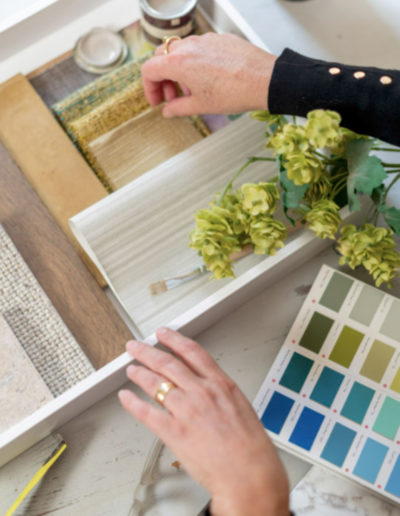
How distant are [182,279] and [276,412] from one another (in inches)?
9.2

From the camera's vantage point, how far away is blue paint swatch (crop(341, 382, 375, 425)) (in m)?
0.83

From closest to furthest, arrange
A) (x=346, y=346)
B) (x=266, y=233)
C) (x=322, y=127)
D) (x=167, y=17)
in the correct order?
(x=322, y=127) < (x=266, y=233) < (x=346, y=346) < (x=167, y=17)

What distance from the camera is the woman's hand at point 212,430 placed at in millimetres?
651

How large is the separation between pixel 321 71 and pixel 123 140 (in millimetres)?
354

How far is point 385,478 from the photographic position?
31.6 inches

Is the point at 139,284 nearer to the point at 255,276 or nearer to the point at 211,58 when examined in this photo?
the point at 255,276

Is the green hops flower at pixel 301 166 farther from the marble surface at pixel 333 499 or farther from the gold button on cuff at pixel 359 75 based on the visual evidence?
the marble surface at pixel 333 499

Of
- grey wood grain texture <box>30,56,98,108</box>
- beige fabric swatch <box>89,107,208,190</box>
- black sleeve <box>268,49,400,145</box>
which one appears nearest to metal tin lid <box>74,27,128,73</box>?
grey wood grain texture <box>30,56,98,108</box>

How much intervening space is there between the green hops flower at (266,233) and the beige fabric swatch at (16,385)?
14.4 inches

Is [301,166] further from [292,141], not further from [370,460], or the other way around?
[370,460]

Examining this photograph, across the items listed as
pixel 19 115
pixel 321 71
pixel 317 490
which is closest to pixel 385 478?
pixel 317 490

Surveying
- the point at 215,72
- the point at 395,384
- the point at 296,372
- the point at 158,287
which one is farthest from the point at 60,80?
the point at 395,384

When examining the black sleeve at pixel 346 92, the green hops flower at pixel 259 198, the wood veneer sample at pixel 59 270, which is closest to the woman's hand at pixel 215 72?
the black sleeve at pixel 346 92

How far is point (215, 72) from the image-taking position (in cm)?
83
